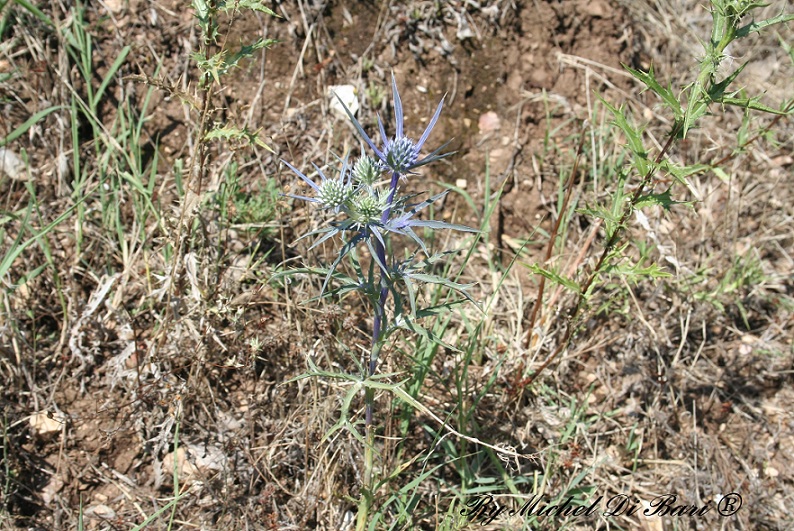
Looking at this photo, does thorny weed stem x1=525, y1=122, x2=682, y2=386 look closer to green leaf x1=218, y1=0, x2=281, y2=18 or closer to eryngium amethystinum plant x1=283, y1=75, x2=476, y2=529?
eryngium amethystinum plant x1=283, y1=75, x2=476, y2=529

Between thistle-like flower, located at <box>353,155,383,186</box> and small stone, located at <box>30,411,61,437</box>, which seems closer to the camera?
thistle-like flower, located at <box>353,155,383,186</box>

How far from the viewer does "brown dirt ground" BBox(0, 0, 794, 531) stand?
2.83m

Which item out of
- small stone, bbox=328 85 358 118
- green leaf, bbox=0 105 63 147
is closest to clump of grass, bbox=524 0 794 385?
small stone, bbox=328 85 358 118

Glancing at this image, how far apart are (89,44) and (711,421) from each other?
3.74 metres

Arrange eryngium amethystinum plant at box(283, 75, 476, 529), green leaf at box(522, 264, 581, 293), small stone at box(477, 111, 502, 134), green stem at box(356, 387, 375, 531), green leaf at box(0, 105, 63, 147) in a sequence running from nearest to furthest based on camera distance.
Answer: eryngium amethystinum plant at box(283, 75, 476, 529)
green stem at box(356, 387, 375, 531)
green leaf at box(522, 264, 581, 293)
green leaf at box(0, 105, 63, 147)
small stone at box(477, 111, 502, 134)

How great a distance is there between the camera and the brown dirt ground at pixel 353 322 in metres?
2.83

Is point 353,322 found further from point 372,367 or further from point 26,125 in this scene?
point 26,125

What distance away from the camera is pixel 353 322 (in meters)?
3.15

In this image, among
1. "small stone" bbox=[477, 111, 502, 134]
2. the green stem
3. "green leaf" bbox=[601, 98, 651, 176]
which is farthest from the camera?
"small stone" bbox=[477, 111, 502, 134]

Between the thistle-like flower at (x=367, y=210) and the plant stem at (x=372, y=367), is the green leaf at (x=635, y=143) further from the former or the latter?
the thistle-like flower at (x=367, y=210)

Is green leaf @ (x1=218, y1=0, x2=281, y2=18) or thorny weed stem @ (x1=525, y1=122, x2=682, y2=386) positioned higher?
green leaf @ (x1=218, y1=0, x2=281, y2=18)

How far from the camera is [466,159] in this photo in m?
3.74

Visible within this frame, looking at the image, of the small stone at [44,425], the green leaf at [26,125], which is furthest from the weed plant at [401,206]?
the green leaf at [26,125]

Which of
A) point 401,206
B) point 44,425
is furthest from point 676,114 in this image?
point 44,425
